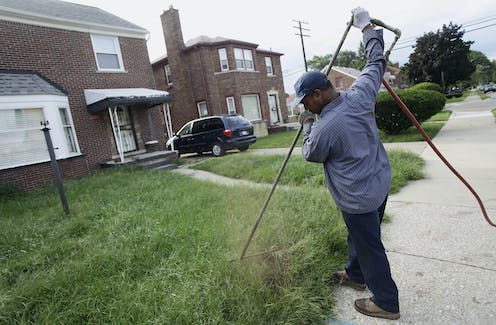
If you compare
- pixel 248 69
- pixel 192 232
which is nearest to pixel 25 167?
pixel 192 232

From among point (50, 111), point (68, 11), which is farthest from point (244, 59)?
point (50, 111)

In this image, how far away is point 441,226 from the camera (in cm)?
323

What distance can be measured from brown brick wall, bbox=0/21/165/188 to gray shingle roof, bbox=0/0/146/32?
1.65 ft

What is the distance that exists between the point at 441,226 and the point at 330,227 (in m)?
1.29

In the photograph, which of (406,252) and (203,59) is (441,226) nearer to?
(406,252)

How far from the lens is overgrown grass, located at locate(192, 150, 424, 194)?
5129 millimetres

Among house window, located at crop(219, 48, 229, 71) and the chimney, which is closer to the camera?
the chimney

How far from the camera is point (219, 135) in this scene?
1155 cm

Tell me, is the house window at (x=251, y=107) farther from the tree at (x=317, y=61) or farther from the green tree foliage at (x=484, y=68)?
the green tree foliage at (x=484, y=68)

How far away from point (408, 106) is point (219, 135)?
676 centimetres

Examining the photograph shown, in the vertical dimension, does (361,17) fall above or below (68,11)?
below

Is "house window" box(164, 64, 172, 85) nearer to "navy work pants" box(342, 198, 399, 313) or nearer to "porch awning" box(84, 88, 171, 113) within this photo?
"porch awning" box(84, 88, 171, 113)

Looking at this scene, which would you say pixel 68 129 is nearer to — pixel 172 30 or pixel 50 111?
pixel 50 111

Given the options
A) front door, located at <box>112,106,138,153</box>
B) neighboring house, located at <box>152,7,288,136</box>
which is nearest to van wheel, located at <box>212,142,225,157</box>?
front door, located at <box>112,106,138,153</box>
